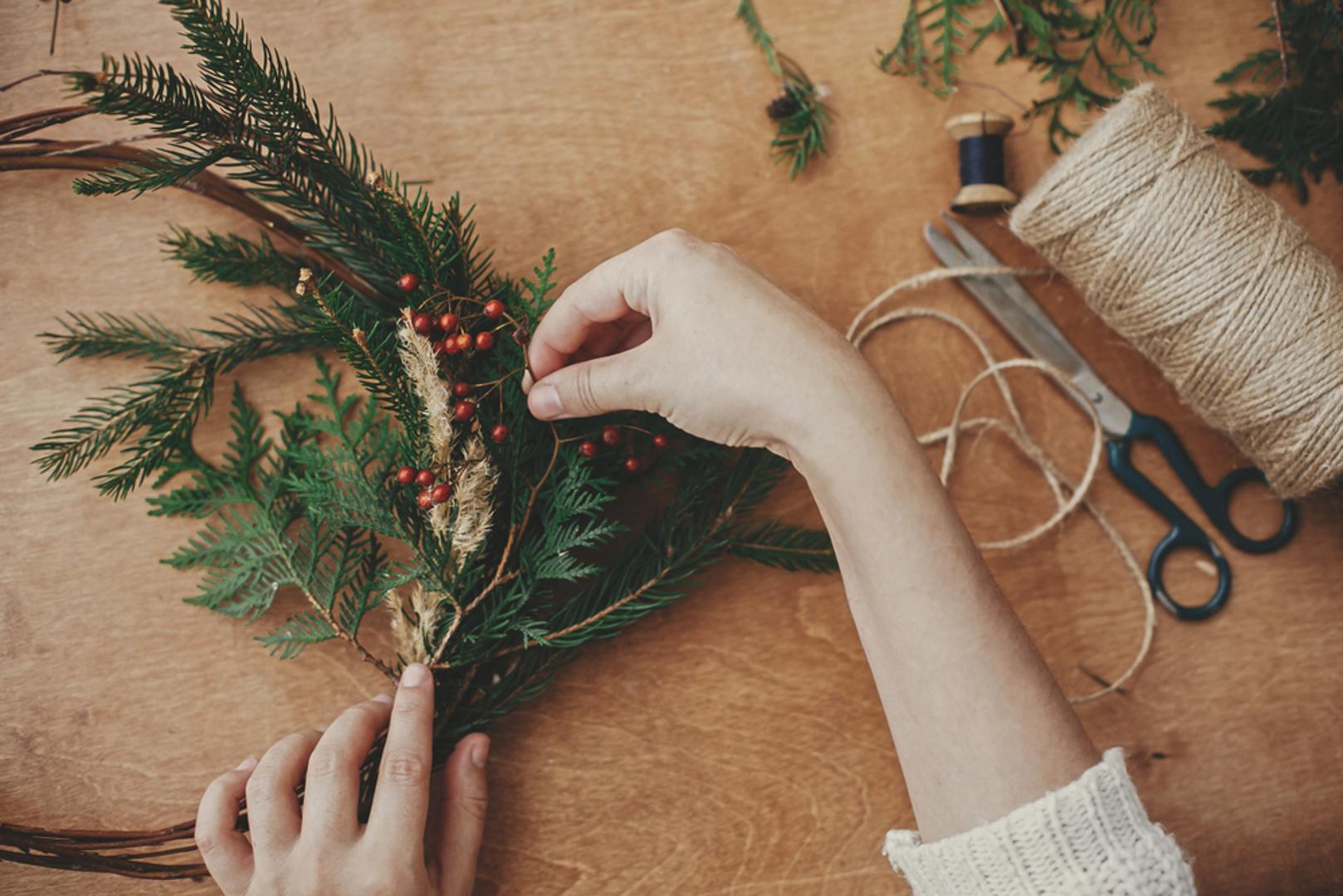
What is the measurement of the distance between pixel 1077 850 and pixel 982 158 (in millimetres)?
828

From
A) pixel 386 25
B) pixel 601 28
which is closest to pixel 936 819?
pixel 601 28

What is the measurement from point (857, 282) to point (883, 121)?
0.23 metres

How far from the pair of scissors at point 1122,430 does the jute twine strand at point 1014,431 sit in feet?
0.06

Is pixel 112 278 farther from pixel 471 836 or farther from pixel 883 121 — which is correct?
pixel 883 121

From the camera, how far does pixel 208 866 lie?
3.08ft

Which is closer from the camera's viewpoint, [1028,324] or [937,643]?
[937,643]

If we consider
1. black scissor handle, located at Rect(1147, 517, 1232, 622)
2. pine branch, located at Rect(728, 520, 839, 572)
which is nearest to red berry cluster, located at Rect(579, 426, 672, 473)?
pine branch, located at Rect(728, 520, 839, 572)

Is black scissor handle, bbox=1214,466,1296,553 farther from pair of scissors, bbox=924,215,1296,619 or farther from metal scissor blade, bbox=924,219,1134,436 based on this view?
metal scissor blade, bbox=924,219,1134,436

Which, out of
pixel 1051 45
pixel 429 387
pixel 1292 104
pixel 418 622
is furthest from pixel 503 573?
pixel 1292 104

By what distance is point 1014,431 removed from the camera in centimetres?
115

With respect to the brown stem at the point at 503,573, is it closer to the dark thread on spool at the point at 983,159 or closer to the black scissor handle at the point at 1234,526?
the dark thread on spool at the point at 983,159

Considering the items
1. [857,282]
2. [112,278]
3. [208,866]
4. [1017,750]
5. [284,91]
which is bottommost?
[208,866]

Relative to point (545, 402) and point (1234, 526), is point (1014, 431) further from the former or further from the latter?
point (545, 402)

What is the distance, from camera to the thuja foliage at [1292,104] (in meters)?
1.15
